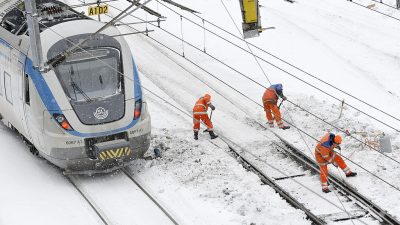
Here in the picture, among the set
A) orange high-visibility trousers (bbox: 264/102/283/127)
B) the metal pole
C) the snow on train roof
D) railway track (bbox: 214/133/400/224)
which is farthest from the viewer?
orange high-visibility trousers (bbox: 264/102/283/127)

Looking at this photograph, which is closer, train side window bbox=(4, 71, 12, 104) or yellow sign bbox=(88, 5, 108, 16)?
train side window bbox=(4, 71, 12, 104)

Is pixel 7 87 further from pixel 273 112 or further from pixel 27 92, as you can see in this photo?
pixel 273 112

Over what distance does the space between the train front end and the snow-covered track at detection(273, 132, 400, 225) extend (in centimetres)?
385

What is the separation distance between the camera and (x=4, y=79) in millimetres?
19062

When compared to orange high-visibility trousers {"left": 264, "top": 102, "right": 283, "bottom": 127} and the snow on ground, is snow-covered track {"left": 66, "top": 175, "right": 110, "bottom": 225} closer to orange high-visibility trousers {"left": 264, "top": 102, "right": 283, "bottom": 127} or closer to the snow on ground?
the snow on ground

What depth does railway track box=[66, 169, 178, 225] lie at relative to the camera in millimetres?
15656

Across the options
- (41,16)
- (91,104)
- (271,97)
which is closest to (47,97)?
(91,104)

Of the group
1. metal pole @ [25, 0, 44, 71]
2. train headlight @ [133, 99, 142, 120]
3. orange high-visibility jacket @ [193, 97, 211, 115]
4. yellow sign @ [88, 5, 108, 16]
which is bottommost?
orange high-visibility jacket @ [193, 97, 211, 115]

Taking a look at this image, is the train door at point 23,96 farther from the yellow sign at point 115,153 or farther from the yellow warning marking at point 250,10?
the yellow warning marking at point 250,10

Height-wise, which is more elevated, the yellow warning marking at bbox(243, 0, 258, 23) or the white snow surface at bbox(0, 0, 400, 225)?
the yellow warning marking at bbox(243, 0, 258, 23)

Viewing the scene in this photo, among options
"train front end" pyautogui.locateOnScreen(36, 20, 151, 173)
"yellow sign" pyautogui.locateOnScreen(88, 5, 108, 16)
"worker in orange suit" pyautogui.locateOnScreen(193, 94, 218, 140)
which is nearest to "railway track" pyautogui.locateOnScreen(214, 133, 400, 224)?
"worker in orange suit" pyautogui.locateOnScreen(193, 94, 218, 140)

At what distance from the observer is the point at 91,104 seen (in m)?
16.8

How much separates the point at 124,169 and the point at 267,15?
15.3m

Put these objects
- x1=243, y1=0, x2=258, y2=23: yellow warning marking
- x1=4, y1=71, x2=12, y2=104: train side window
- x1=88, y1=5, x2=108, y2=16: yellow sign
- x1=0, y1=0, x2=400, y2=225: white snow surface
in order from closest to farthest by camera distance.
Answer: x1=0, y1=0, x2=400, y2=225: white snow surface
x1=4, y1=71, x2=12, y2=104: train side window
x1=243, y1=0, x2=258, y2=23: yellow warning marking
x1=88, y1=5, x2=108, y2=16: yellow sign
